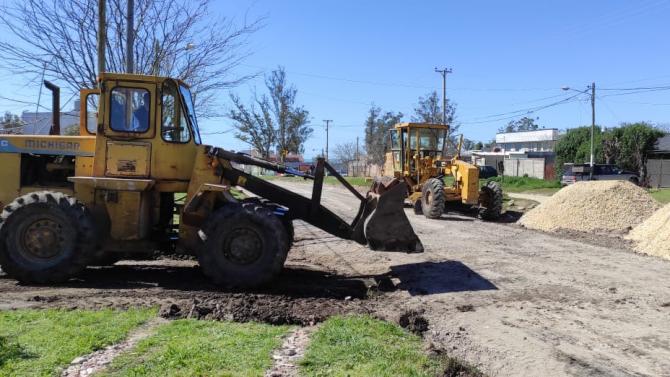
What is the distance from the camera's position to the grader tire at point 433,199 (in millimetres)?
17219

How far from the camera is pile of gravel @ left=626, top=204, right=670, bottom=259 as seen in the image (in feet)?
36.4

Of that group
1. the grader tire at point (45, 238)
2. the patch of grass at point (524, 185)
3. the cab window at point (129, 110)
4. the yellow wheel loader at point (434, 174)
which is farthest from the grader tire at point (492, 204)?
the patch of grass at point (524, 185)

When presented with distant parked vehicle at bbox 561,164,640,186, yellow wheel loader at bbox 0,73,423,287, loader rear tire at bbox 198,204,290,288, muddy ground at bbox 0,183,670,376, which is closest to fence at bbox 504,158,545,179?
distant parked vehicle at bbox 561,164,640,186

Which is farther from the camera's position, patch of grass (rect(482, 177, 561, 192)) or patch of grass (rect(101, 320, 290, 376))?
patch of grass (rect(482, 177, 561, 192))

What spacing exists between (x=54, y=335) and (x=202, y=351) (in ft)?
4.89

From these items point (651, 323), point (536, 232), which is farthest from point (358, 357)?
point (536, 232)

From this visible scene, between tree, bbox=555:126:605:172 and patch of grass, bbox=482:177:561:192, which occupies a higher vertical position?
tree, bbox=555:126:605:172

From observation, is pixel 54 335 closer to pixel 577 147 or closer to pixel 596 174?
pixel 596 174

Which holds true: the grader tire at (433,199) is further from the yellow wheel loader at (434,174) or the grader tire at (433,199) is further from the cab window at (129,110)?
the cab window at (129,110)

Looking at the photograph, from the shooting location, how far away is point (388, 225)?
8.43 metres

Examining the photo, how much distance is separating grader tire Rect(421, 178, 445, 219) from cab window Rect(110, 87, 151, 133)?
10.8 metres

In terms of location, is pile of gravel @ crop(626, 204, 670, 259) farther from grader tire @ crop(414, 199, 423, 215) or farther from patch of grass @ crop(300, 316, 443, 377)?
patch of grass @ crop(300, 316, 443, 377)

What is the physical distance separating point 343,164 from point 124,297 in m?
85.4

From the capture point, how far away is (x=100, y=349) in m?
5.11
